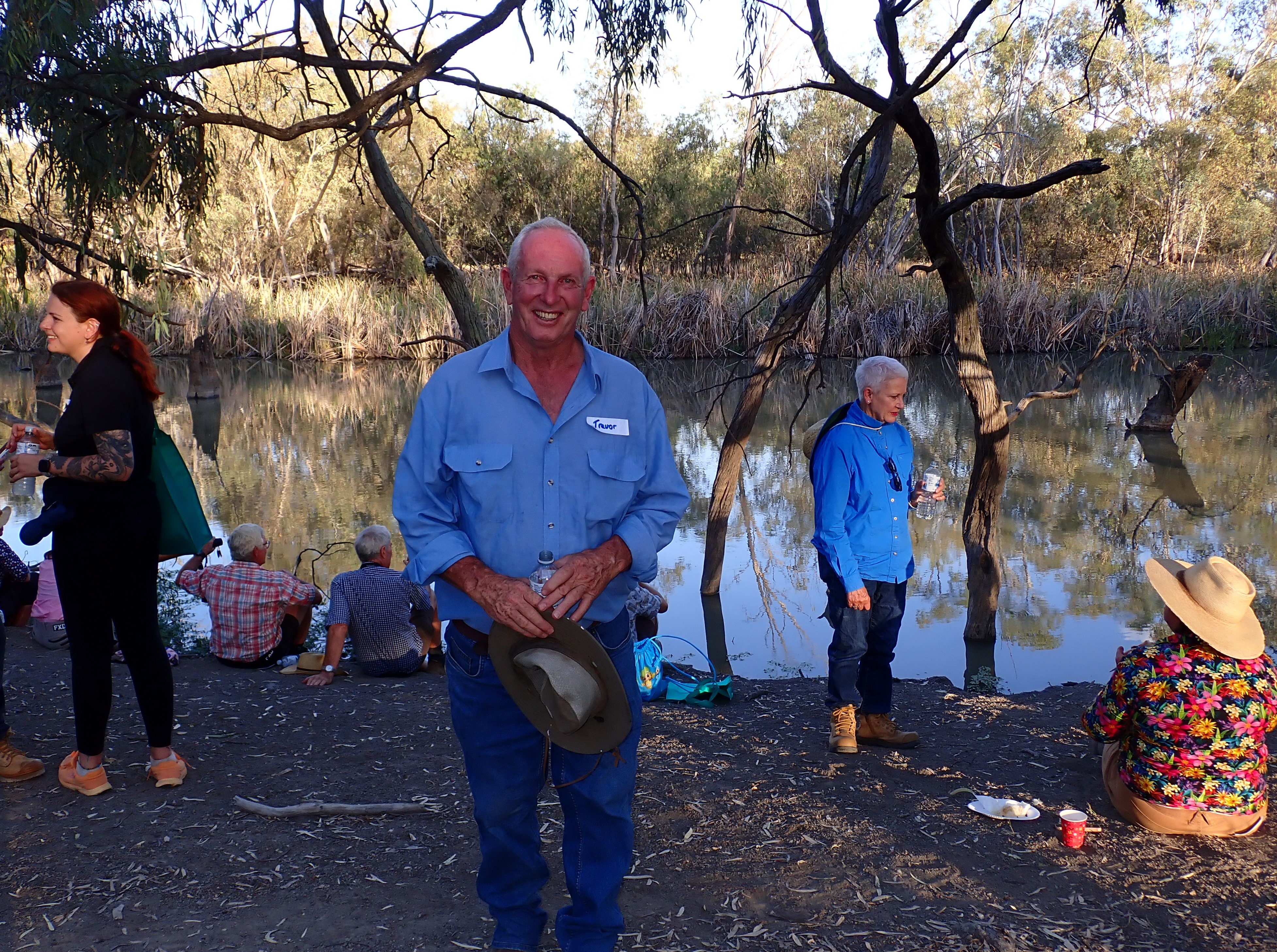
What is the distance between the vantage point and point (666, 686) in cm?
568

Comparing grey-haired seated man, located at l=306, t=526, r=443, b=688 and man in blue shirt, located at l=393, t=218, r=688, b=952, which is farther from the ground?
man in blue shirt, located at l=393, t=218, r=688, b=952

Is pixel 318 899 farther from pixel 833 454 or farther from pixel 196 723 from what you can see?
pixel 833 454

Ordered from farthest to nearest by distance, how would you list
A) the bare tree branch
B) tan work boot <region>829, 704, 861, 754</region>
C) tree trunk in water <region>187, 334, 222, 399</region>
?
tree trunk in water <region>187, 334, 222, 399</region> → the bare tree branch → tan work boot <region>829, 704, 861, 754</region>

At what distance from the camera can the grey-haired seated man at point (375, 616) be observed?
18.8ft

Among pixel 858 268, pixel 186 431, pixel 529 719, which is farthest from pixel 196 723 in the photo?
pixel 858 268

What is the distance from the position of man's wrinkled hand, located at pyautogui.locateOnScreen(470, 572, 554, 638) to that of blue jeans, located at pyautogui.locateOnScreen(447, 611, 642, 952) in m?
0.17

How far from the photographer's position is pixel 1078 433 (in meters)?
15.9

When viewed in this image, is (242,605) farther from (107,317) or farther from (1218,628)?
(1218,628)

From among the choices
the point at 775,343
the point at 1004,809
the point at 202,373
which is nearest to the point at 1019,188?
the point at 775,343

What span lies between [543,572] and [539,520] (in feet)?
0.40

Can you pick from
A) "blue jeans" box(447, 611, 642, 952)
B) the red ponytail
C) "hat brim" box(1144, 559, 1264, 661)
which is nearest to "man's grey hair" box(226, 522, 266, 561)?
the red ponytail

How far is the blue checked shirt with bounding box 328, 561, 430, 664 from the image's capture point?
580 cm

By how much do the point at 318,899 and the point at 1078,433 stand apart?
14.8 meters

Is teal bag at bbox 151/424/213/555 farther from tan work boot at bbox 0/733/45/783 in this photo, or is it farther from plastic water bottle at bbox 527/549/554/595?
plastic water bottle at bbox 527/549/554/595
